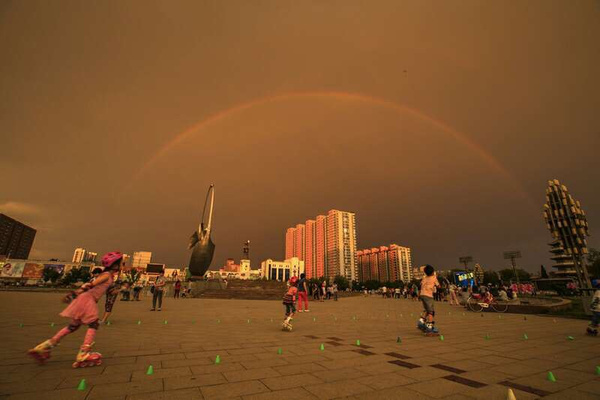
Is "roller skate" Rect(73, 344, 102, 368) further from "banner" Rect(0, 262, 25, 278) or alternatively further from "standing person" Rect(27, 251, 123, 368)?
"banner" Rect(0, 262, 25, 278)

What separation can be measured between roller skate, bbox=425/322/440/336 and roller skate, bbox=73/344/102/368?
834 centimetres

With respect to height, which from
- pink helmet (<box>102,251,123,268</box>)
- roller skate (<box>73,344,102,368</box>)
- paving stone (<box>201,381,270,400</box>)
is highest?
pink helmet (<box>102,251,123,268</box>)

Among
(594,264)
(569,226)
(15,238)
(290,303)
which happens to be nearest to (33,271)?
(15,238)

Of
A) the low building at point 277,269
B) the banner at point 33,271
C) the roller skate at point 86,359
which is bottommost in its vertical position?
the roller skate at point 86,359

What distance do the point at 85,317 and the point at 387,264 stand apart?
17319 cm

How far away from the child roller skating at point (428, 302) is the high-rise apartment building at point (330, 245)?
143601 millimetres

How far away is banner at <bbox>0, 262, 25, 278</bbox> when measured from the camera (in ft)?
370

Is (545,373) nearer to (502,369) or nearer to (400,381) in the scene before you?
(502,369)

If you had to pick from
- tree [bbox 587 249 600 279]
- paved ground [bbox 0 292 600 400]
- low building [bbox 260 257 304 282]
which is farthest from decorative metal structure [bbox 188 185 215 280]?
low building [bbox 260 257 304 282]

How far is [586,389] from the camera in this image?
415 cm

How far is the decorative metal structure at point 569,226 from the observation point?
92.4 feet

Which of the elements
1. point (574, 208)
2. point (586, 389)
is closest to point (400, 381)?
point (586, 389)

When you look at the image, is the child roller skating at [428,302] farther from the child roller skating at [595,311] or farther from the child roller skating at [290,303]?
the child roller skating at [595,311]

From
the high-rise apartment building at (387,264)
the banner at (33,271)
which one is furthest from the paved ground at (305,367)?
the high-rise apartment building at (387,264)
